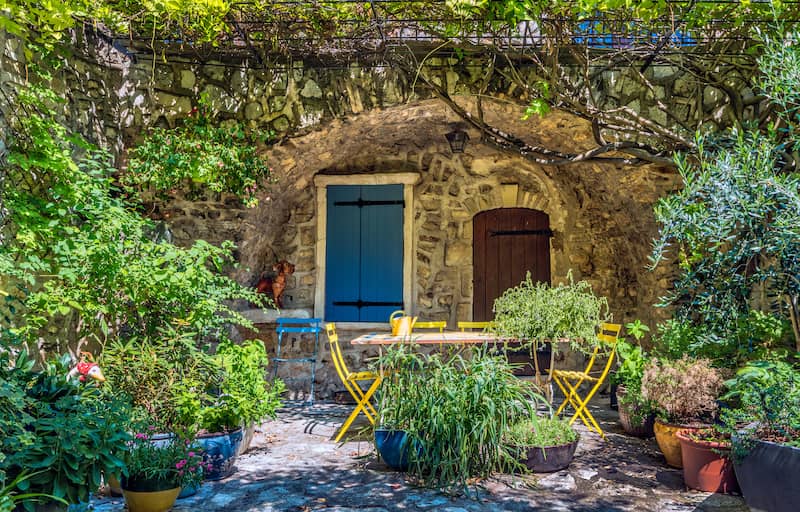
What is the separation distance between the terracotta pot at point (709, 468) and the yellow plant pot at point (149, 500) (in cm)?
260

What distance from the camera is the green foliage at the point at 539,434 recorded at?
375cm

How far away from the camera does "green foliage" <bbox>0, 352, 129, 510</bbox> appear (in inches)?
87.3

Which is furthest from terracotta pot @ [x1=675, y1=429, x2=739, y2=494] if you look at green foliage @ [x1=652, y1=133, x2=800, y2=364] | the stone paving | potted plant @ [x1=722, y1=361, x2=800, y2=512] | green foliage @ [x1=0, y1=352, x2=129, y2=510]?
green foliage @ [x1=0, y1=352, x2=129, y2=510]

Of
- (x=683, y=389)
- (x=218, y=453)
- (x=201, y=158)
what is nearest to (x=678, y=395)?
(x=683, y=389)

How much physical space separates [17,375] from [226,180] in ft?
9.46

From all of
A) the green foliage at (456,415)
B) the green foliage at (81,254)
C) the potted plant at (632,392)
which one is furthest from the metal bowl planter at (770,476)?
the green foliage at (81,254)

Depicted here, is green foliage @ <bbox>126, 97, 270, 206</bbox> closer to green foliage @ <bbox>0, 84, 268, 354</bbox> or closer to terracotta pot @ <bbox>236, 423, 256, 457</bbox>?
green foliage @ <bbox>0, 84, 268, 354</bbox>

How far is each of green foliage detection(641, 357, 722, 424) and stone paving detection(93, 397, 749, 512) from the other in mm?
355

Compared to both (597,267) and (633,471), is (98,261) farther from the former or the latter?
(597,267)

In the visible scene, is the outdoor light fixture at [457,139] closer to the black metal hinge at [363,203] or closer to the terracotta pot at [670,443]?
the black metal hinge at [363,203]

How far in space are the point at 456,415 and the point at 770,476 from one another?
144cm

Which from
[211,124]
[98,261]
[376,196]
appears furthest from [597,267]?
[98,261]

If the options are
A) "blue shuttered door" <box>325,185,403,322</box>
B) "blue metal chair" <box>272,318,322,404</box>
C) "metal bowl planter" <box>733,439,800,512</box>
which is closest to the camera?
"metal bowl planter" <box>733,439,800,512</box>

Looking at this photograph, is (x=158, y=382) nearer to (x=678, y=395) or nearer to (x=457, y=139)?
(x=678, y=395)
